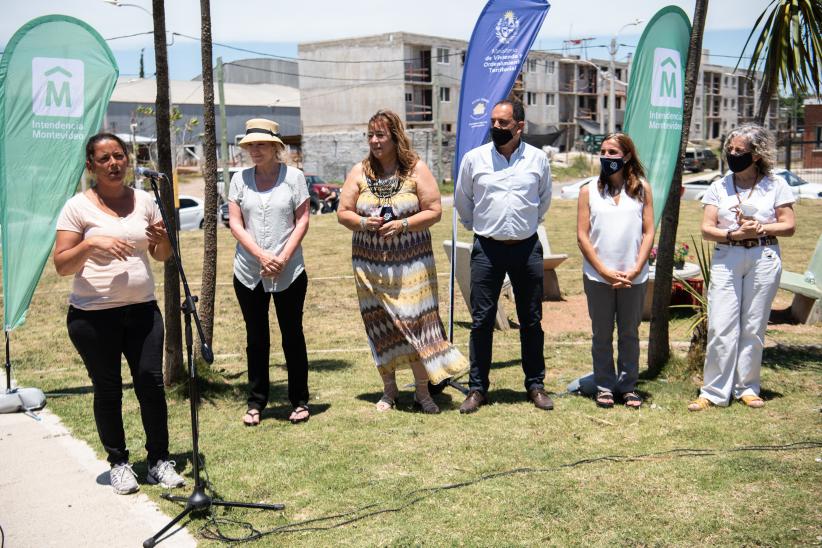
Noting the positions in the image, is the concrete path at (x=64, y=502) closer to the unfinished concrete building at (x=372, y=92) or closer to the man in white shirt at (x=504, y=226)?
the man in white shirt at (x=504, y=226)

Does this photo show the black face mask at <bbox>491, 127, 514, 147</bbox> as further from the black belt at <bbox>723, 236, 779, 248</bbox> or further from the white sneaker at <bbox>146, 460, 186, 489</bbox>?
the white sneaker at <bbox>146, 460, 186, 489</bbox>

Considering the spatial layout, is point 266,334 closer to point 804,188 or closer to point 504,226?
point 504,226

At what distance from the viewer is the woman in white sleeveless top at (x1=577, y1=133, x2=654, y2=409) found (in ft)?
19.5

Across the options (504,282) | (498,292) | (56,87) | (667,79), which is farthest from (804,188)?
(56,87)

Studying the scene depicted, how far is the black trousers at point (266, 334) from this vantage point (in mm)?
5852

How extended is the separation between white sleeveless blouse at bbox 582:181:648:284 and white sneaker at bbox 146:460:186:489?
10.1 ft

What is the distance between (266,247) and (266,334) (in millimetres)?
640

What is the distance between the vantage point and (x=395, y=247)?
592 centimetres

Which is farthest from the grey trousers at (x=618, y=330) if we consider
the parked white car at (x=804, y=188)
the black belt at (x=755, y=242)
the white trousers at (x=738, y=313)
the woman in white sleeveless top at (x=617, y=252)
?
the parked white car at (x=804, y=188)

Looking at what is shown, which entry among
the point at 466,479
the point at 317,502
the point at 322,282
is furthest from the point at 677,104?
the point at 322,282

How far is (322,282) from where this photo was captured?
43.4ft

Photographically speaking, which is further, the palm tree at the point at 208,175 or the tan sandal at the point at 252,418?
the palm tree at the point at 208,175

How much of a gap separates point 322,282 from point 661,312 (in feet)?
23.5

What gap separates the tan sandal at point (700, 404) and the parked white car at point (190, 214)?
67.0ft
